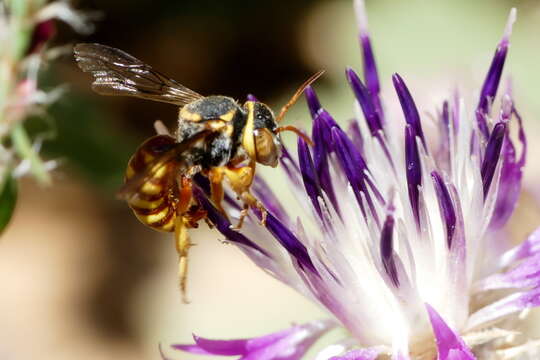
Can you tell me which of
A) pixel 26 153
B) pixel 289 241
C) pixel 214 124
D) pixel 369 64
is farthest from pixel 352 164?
pixel 26 153

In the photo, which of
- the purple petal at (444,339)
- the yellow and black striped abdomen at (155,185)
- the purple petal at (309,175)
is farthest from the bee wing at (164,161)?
the purple petal at (444,339)

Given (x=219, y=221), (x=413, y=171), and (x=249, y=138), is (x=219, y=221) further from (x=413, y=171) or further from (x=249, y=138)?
(x=413, y=171)

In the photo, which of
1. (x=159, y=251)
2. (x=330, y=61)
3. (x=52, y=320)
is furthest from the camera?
(x=330, y=61)

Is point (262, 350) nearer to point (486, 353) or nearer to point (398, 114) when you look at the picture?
point (486, 353)

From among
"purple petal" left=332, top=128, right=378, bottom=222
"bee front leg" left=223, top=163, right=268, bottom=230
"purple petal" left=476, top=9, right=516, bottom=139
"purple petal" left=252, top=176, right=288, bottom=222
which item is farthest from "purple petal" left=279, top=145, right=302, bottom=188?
"purple petal" left=476, top=9, right=516, bottom=139

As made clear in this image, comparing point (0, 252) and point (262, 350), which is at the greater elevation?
point (0, 252)

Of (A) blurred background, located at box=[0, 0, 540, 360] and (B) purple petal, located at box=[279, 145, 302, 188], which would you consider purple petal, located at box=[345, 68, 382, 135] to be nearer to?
(B) purple petal, located at box=[279, 145, 302, 188]

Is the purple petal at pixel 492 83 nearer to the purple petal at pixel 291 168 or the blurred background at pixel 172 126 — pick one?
the purple petal at pixel 291 168

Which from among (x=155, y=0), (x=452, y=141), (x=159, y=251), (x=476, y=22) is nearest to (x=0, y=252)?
(x=159, y=251)
